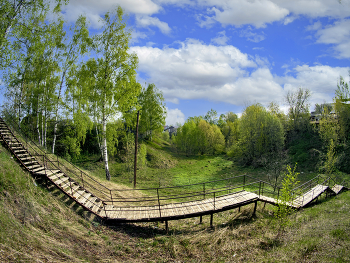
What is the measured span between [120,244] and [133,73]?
12651mm

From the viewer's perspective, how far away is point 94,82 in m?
16.6

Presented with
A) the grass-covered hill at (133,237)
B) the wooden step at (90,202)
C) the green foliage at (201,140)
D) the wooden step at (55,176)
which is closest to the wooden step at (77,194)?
the grass-covered hill at (133,237)

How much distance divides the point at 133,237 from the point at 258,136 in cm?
3369

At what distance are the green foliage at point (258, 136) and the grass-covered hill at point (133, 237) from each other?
27618 mm

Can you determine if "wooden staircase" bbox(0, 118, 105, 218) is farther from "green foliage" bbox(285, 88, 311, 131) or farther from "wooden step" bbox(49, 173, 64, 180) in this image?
"green foliage" bbox(285, 88, 311, 131)

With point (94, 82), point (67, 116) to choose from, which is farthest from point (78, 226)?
point (67, 116)

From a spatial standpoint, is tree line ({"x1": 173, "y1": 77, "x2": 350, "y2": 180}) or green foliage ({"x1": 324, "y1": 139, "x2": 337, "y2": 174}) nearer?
green foliage ({"x1": 324, "y1": 139, "x2": 337, "y2": 174})

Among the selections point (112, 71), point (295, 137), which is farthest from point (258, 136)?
point (112, 71)

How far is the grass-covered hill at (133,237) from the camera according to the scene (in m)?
6.50

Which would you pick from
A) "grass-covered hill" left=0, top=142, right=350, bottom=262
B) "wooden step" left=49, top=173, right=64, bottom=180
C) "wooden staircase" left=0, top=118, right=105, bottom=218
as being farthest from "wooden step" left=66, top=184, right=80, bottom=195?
"wooden step" left=49, top=173, right=64, bottom=180

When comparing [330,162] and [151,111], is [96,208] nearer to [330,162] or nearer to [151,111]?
[330,162]

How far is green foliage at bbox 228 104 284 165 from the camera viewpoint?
36.7m

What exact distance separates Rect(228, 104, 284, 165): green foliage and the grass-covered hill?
27618 millimetres

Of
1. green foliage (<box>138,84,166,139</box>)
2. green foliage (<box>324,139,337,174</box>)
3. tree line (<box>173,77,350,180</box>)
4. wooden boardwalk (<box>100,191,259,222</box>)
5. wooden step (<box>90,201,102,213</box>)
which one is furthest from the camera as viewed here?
green foliage (<box>138,84,166,139</box>)
